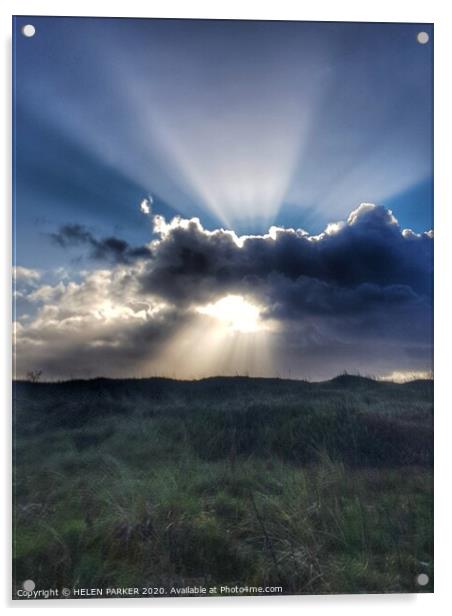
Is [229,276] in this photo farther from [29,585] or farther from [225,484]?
[29,585]

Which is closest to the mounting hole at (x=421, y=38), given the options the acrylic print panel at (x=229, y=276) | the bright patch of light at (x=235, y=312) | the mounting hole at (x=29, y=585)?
the acrylic print panel at (x=229, y=276)

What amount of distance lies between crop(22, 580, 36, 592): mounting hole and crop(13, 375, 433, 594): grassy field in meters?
0.05

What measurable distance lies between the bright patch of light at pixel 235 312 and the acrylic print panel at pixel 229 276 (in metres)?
0.02

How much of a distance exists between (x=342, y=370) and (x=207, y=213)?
5.91 feet

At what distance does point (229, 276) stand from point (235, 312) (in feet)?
1.04

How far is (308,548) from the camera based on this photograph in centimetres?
423

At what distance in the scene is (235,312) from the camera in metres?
4.55

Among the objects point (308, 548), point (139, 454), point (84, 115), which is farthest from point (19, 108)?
point (308, 548)

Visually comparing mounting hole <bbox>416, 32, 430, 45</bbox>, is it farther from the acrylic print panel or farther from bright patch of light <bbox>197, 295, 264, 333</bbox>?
bright patch of light <bbox>197, 295, 264, 333</bbox>

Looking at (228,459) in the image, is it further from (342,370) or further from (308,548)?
(342,370)

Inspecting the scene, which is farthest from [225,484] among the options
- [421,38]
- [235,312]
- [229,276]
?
[421,38]

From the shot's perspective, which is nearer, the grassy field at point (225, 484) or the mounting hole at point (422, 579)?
the grassy field at point (225, 484)

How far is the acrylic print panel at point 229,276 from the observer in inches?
173

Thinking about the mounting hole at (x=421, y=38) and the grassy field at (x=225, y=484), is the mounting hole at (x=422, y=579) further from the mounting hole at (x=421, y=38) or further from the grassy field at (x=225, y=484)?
the mounting hole at (x=421, y=38)
